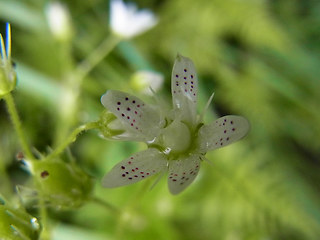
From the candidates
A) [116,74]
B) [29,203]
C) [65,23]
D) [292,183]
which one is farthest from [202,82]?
[29,203]

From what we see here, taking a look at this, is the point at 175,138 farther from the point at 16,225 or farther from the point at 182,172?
the point at 16,225

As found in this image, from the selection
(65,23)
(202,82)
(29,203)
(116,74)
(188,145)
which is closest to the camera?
(188,145)

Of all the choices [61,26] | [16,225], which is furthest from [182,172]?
[61,26]

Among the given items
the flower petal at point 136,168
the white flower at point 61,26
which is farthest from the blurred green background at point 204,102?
the flower petal at point 136,168

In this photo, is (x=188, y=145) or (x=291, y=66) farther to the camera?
(x=291, y=66)

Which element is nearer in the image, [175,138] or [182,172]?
[182,172]

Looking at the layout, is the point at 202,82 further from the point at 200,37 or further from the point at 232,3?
the point at 232,3

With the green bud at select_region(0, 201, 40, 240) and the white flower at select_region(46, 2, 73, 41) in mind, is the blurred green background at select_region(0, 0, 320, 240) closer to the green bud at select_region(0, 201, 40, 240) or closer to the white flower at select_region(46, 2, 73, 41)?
the white flower at select_region(46, 2, 73, 41)
